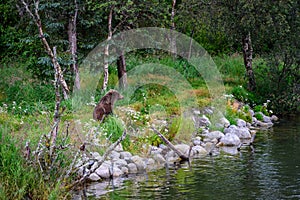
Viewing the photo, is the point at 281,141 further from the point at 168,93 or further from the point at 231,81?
the point at 231,81

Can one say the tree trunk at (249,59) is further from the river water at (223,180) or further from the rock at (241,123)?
the river water at (223,180)

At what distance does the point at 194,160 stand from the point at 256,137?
359 cm

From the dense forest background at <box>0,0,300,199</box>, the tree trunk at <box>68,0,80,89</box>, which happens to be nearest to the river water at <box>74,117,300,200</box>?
the dense forest background at <box>0,0,300,199</box>

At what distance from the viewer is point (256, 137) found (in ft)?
50.4

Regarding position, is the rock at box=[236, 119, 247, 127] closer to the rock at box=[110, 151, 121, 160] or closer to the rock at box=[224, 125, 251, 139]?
the rock at box=[224, 125, 251, 139]

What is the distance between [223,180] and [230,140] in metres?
4.04

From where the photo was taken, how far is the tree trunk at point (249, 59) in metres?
20.3

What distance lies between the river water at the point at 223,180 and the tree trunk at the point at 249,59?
768 centimetres

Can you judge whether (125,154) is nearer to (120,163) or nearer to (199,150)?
(120,163)

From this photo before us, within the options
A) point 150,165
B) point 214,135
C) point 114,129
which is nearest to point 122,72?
point 214,135

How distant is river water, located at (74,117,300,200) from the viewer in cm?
933

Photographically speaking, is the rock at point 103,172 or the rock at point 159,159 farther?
the rock at point 159,159

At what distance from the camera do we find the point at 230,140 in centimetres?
1423

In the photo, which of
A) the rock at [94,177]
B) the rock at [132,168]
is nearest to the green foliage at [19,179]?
the rock at [94,177]
